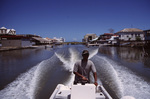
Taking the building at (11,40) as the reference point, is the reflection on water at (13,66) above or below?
below

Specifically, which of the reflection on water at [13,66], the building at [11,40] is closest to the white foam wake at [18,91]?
the reflection on water at [13,66]

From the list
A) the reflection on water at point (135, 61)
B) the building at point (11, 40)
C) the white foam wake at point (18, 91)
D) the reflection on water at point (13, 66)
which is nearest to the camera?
the white foam wake at point (18, 91)

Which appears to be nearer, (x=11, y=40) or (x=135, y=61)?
(x=135, y=61)

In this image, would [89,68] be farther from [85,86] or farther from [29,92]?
[29,92]

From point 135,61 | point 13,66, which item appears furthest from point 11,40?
point 135,61

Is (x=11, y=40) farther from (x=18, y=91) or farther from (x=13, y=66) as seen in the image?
(x=18, y=91)

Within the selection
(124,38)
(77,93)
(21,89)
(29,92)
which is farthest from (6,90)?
(124,38)

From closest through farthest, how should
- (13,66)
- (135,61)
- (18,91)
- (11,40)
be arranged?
1. (18,91)
2. (13,66)
3. (135,61)
4. (11,40)

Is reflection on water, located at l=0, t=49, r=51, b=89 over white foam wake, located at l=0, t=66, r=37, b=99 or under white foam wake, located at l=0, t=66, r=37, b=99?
over

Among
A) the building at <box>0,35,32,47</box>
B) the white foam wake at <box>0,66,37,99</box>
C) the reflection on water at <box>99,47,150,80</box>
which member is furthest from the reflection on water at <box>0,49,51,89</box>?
the building at <box>0,35,32,47</box>

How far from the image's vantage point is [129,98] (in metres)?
4.38

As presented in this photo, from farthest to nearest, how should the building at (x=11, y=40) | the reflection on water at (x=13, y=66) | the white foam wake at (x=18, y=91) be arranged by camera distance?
the building at (x=11, y=40) < the reflection on water at (x=13, y=66) < the white foam wake at (x=18, y=91)

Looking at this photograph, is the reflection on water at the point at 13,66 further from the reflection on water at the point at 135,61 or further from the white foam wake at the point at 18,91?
the reflection on water at the point at 135,61

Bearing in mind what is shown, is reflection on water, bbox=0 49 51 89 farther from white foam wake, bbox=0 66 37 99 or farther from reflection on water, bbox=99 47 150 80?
reflection on water, bbox=99 47 150 80
